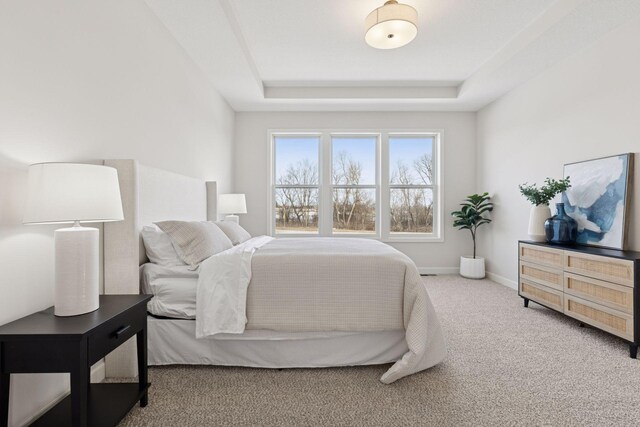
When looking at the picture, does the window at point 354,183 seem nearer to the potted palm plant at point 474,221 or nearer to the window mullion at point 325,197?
the window mullion at point 325,197

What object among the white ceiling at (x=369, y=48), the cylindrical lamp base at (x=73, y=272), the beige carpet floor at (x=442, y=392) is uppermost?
the white ceiling at (x=369, y=48)

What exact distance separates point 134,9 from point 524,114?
14.0ft

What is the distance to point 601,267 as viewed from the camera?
2410 mm

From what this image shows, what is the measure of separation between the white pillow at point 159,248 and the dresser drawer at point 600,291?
318 cm

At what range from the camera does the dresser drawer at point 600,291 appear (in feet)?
7.24

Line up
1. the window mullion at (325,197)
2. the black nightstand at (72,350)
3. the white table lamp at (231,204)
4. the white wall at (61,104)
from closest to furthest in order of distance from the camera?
the black nightstand at (72,350)
the white wall at (61,104)
the white table lamp at (231,204)
the window mullion at (325,197)

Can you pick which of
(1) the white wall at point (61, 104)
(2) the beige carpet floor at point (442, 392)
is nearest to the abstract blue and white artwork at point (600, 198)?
(2) the beige carpet floor at point (442, 392)

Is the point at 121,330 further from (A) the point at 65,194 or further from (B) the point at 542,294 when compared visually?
(B) the point at 542,294

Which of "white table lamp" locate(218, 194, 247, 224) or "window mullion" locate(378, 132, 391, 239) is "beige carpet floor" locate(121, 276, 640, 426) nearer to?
"white table lamp" locate(218, 194, 247, 224)

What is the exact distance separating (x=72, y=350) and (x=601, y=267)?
337cm

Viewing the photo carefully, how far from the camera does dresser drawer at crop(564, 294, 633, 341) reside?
7.25 ft

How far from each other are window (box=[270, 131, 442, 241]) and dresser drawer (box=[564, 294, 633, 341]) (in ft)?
8.06

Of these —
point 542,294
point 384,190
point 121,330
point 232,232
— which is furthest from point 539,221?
point 121,330

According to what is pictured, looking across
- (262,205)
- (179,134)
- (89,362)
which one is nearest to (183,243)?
(89,362)
